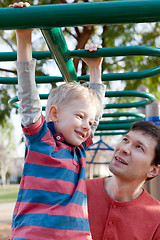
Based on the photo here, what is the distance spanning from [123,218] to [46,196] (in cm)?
54

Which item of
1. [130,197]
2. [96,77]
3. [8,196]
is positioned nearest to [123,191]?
[130,197]

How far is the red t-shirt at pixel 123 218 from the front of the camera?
1.45 meters

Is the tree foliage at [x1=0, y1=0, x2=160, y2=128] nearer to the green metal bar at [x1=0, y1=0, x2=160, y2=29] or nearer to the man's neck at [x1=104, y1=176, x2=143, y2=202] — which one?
the man's neck at [x1=104, y1=176, x2=143, y2=202]

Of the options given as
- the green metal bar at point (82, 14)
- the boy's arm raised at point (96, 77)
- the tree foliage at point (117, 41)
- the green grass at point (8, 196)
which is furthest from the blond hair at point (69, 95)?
the green grass at point (8, 196)

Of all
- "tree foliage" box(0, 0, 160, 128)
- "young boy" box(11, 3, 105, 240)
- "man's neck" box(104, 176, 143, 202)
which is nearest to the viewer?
"young boy" box(11, 3, 105, 240)

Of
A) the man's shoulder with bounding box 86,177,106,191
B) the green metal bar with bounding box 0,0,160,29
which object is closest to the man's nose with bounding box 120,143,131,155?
the man's shoulder with bounding box 86,177,106,191

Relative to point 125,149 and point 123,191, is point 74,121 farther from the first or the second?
point 123,191

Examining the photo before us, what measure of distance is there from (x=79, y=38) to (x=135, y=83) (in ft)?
3.97

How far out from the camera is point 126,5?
2.38 ft

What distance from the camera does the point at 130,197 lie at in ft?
5.10

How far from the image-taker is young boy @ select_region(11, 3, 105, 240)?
104cm

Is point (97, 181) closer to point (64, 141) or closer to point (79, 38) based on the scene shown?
point (64, 141)

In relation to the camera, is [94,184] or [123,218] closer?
[123,218]

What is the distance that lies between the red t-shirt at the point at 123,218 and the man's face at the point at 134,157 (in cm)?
14
